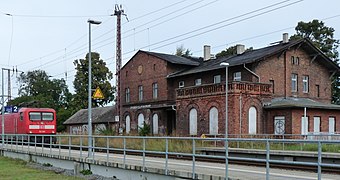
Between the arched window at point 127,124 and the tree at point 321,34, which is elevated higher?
the tree at point 321,34

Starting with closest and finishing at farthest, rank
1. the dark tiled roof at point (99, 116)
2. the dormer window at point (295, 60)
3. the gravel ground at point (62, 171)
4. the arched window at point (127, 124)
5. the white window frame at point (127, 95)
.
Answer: the gravel ground at point (62, 171) < the dormer window at point (295, 60) < the arched window at point (127, 124) < the white window frame at point (127, 95) < the dark tiled roof at point (99, 116)

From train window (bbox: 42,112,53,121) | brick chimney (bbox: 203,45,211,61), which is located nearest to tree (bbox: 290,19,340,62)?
brick chimney (bbox: 203,45,211,61)

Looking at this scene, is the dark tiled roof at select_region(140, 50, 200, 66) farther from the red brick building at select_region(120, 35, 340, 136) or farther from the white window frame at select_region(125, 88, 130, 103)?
the white window frame at select_region(125, 88, 130, 103)

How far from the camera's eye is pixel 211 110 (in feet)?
121

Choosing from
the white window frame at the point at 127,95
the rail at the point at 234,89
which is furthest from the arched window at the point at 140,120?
the rail at the point at 234,89

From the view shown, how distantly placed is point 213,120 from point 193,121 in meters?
2.67

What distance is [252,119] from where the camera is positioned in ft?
118

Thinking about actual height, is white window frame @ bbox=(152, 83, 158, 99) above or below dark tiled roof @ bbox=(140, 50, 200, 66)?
below

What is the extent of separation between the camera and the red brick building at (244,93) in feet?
115

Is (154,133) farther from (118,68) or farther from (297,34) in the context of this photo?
(297,34)

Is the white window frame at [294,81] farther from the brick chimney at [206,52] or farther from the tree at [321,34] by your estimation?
the tree at [321,34]

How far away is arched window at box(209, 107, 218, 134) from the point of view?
119 ft

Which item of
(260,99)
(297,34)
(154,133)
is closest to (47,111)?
(154,133)

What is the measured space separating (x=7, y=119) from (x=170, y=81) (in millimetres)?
16571
